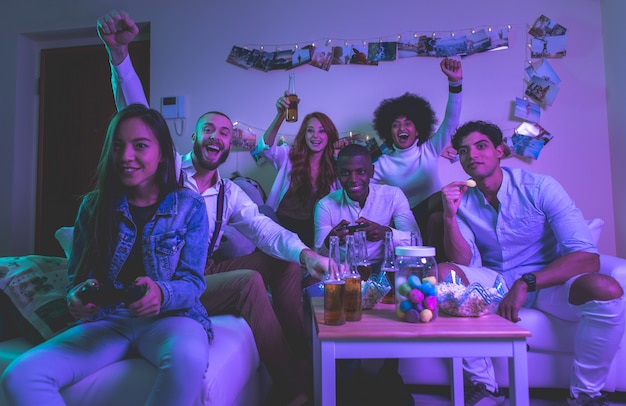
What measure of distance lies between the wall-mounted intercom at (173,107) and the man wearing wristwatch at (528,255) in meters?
2.09

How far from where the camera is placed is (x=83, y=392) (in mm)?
1055

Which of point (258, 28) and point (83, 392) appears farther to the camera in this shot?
point (258, 28)

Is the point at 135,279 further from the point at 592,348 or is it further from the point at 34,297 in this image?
the point at 592,348

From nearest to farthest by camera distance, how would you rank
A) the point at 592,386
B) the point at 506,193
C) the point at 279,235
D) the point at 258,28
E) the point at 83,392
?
the point at 83,392, the point at 592,386, the point at 279,235, the point at 506,193, the point at 258,28

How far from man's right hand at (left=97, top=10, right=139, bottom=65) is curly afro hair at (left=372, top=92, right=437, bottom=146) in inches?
66.4

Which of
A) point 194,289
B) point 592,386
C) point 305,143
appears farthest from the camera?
point 305,143

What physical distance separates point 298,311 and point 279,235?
33cm

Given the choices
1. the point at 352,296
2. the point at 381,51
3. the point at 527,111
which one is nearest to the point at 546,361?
the point at 352,296

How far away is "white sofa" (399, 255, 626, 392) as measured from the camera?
1.64 meters

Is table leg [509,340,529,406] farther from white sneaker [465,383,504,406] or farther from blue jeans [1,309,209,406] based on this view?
blue jeans [1,309,209,406]

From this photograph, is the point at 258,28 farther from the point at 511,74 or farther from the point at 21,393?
the point at 21,393

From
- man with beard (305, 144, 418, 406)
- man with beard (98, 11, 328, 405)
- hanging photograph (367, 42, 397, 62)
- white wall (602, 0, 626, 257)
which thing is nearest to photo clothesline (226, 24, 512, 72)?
hanging photograph (367, 42, 397, 62)

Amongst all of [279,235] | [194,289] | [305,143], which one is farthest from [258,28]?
[194,289]

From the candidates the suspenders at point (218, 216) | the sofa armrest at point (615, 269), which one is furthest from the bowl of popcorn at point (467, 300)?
the suspenders at point (218, 216)
